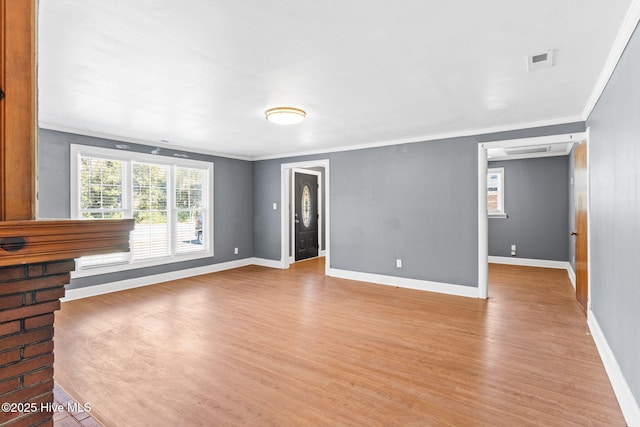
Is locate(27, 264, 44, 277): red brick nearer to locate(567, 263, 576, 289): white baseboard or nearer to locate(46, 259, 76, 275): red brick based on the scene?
locate(46, 259, 76, 275): red brick

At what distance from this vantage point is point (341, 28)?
1.90 meters

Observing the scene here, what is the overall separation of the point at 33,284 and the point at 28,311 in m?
0.08

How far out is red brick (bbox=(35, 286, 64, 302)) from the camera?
3.07 feet

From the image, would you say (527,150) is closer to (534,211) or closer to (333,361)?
(534,211)

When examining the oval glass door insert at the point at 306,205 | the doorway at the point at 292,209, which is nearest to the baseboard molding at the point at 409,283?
the doorway at the point at 292,209

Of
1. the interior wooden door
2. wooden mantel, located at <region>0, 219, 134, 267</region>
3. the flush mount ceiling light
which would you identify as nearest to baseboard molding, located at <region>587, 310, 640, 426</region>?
the interior wooden door

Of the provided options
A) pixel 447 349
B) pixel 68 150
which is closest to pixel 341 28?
pixel 447 349

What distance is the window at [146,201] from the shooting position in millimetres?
4539

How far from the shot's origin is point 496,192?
706 cm

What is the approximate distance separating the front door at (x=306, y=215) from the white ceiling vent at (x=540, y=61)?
5.47 meters

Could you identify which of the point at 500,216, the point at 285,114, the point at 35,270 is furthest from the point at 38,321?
the point at 500,216

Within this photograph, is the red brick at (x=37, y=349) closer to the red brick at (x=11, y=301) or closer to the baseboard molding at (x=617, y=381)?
the red brick at (x=11, y=301)

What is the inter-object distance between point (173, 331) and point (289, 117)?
257 cm

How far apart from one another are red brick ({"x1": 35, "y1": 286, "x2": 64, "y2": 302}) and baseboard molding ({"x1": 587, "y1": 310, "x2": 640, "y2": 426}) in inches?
109
